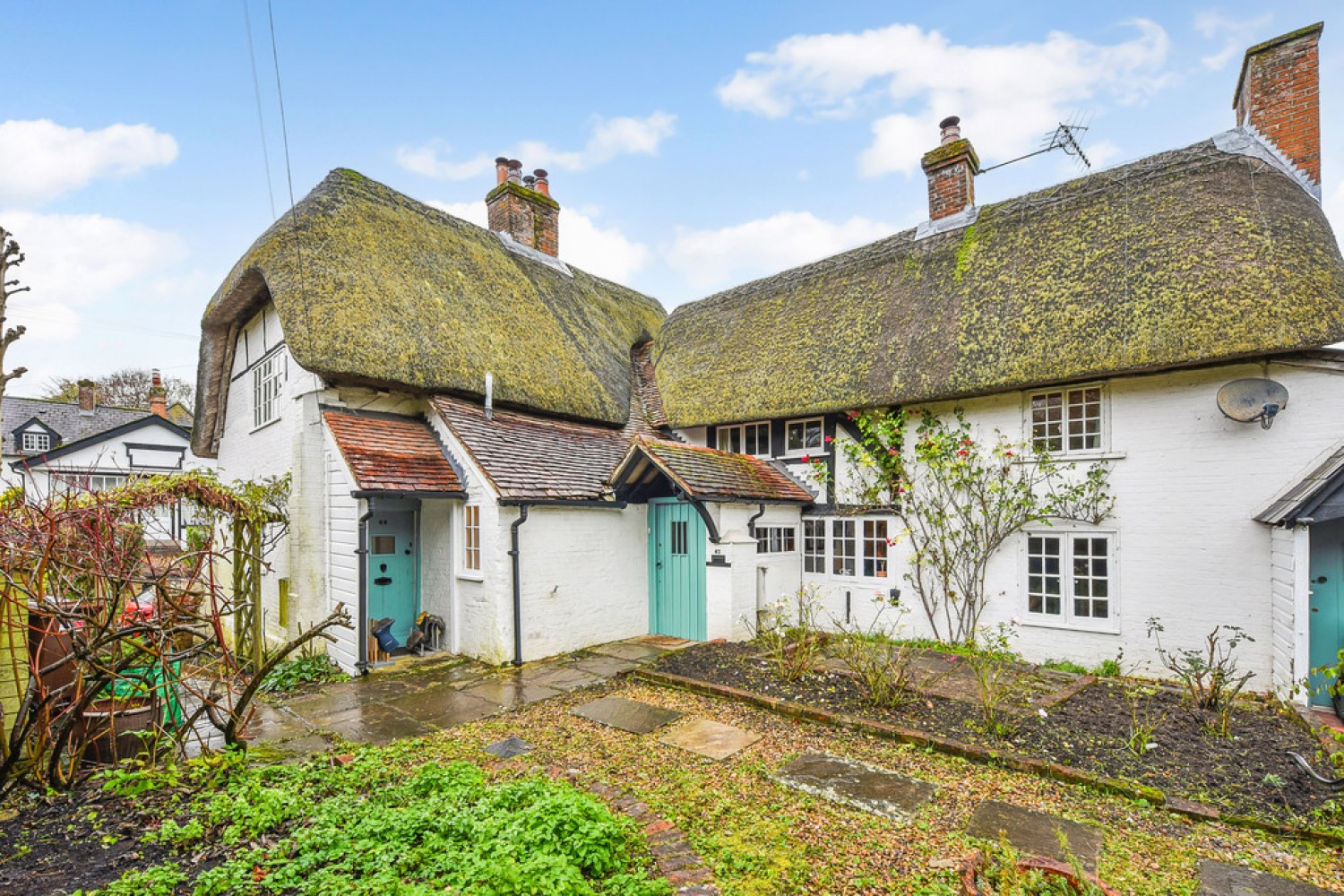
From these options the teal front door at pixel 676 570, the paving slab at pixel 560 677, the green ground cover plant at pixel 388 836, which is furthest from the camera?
the teal front door at pixel 676 570

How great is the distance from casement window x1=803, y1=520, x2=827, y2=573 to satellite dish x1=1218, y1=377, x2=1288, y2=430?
5.69 m

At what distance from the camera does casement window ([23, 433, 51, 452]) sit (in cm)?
2674

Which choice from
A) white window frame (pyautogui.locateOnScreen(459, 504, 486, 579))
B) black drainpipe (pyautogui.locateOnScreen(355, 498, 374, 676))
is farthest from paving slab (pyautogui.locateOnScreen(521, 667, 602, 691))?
black drainpipe (pyautogui.locateOnScreen(355, 498, 374, 676))

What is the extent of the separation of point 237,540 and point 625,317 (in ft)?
35.2

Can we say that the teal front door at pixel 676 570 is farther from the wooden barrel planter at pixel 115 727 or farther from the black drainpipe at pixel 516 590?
the wooden barrel planter at pixel 115 727

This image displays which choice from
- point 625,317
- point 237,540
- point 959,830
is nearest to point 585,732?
point 959,830

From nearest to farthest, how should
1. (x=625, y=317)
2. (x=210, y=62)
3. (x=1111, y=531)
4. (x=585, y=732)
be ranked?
1. (x=585, y=732)
2. (x=210, y=62)
3. (x=1111, y=531)
4. (x=625, y=317)

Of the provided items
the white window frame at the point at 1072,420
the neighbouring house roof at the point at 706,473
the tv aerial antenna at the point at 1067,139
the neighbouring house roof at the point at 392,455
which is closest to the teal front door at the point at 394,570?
the neighbouring house roof at the point at 392,455

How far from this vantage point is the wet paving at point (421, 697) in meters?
5.96

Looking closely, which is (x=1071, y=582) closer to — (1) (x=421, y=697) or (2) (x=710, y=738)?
(2) (x=710, y=738)

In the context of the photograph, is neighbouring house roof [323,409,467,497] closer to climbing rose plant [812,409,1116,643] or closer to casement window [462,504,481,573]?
casement window [462,504,481,573]

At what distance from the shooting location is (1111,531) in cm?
821

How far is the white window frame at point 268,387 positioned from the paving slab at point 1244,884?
12.1 metres

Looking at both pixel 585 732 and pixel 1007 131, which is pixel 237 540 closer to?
pixel 585 732
